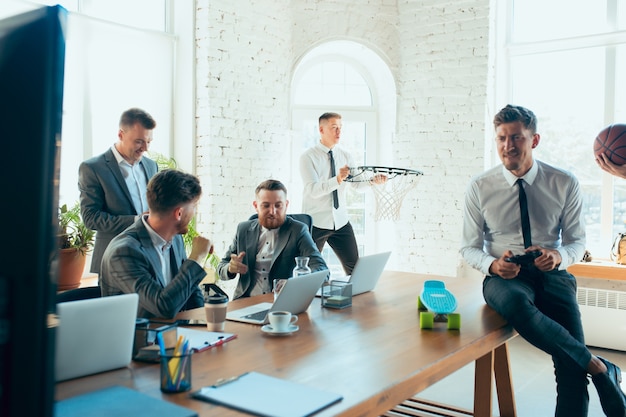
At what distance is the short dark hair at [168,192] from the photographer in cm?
220

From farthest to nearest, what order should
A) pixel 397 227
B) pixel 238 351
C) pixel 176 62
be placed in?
pixel 397 227, pixel 176 62, pixel 238 351

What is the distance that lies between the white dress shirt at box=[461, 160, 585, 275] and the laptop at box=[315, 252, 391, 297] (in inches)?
20.0

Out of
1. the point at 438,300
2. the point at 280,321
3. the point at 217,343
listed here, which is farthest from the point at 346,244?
the point at 217,343

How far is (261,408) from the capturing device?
125cm

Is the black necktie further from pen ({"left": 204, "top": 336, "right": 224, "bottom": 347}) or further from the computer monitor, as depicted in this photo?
the computer monitor

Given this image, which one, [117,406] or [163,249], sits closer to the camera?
[117,406]

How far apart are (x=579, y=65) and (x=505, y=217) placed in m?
2.94

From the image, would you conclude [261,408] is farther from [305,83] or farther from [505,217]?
[305,83]

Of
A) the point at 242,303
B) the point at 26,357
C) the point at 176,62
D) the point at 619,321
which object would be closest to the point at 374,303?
the point at 242,303

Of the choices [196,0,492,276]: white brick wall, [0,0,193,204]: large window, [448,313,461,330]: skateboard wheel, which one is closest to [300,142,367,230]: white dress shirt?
[196,0,492,276]: white brick wall

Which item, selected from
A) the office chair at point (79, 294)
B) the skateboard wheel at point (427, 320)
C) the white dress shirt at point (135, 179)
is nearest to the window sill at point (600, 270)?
the skateboard wheel at point (427, 320)

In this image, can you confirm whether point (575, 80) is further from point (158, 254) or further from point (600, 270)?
point (158, 254)

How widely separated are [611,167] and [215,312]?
1.64 meters

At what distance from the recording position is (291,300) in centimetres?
216
